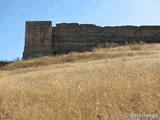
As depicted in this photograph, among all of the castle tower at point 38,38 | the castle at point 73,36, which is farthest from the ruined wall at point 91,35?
the castle tower at point 38,38

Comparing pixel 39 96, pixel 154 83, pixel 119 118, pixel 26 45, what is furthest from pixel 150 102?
pixel 26 45

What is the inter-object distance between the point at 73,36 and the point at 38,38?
3.48 meters

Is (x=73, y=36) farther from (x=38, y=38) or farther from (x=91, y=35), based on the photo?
(x=38, y=38)

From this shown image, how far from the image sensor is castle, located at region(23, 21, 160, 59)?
19.1 metres

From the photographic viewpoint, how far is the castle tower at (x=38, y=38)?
19.0 m

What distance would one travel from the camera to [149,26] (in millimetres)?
21047

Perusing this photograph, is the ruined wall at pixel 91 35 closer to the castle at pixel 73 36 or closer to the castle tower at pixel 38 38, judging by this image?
the castle at pixel 73 36

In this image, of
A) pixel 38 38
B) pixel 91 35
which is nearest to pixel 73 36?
pixel 91 35

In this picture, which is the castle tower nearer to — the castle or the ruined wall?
the castle

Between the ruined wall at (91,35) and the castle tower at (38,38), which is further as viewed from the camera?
the ruined wall at (91,35)

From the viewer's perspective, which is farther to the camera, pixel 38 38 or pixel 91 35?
pixel 91 35

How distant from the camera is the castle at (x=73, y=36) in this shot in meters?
19.1

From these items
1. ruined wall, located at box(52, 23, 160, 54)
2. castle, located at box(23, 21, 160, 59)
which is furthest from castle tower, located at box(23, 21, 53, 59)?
ruined wall, located at box(52, 23, 160, 54)

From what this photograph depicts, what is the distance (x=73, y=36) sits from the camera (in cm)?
2017
